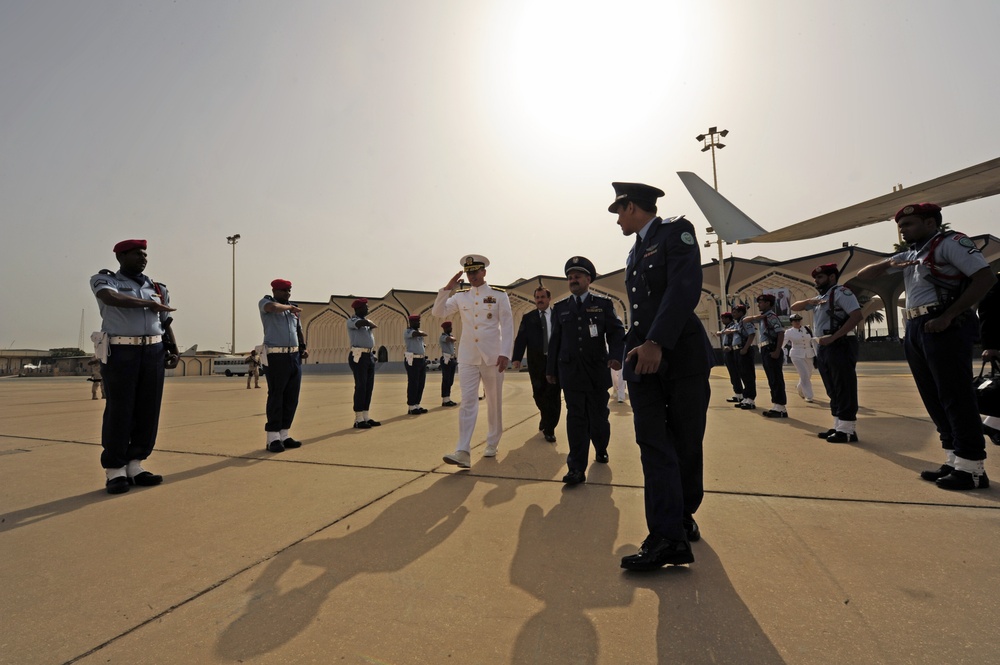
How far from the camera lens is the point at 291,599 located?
1665 mm

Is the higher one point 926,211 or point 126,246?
point 926,211

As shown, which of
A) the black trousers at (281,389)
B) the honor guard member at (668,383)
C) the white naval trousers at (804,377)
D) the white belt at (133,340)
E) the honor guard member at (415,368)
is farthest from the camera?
the white naval trousers at (804,377)

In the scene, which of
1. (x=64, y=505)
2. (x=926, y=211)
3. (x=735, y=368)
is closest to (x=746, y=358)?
(x=735, y=368)

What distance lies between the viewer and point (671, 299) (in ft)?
6.71

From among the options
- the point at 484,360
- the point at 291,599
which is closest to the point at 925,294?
the point at 484,360

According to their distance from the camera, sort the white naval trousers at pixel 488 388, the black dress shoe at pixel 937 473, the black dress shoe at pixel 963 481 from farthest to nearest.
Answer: the white naval trousers at pixel 488 388 → the black dress shoe at pixel 937 473 → the black dress shoe at pixel 963 481

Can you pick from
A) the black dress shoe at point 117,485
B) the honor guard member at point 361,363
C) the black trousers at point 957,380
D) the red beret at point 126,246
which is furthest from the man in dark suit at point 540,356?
the red beret at point 126,246

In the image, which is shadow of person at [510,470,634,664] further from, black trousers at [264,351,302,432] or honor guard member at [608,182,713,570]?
black trousers at [264,351,302,432]

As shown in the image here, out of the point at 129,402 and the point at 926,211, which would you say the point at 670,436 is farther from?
the point at 129,402

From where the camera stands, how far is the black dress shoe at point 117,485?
316 centimetres

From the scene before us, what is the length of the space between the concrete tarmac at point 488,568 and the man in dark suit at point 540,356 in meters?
1.15

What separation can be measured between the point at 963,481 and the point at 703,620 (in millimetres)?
2657

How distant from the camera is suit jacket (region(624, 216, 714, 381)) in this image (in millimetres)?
2027

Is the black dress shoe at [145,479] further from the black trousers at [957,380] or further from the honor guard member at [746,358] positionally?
the honor guard member at [746,358]
